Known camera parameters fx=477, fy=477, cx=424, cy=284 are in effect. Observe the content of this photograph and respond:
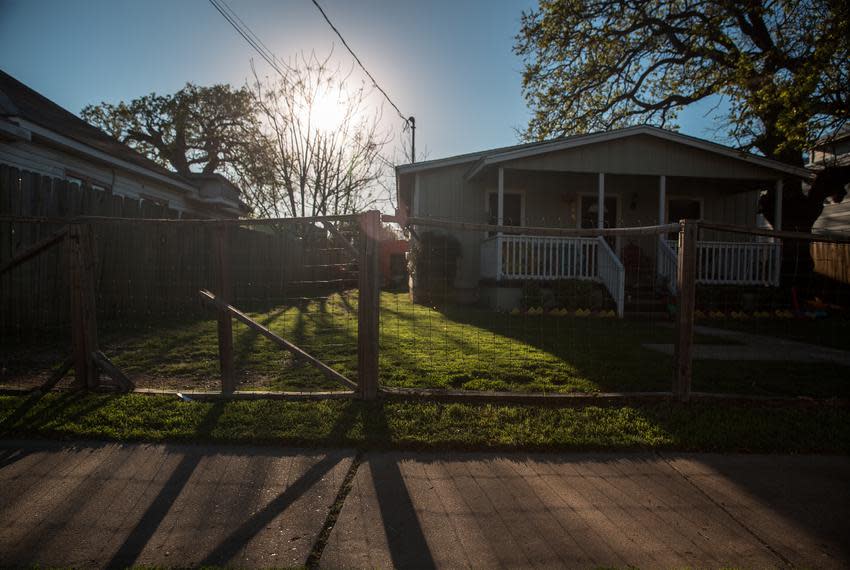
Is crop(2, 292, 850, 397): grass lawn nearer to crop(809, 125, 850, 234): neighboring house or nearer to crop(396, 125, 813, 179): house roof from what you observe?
crop(396, 125, 813, 179): house roof

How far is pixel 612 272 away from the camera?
10.6m

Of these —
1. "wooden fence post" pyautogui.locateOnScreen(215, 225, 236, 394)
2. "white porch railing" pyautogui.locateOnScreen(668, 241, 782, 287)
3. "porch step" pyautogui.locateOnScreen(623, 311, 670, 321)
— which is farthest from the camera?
"white porch railing" pyautogui.locateOnScreen(668, 241, 782, 287)

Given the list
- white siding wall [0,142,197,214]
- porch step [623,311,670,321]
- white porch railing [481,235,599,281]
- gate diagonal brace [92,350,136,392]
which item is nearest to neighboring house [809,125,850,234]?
porch step [623,311,670,321]

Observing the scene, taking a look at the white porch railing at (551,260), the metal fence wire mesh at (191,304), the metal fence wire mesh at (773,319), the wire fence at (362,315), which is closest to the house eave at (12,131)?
the wire fence at (362,315)

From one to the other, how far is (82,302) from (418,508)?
12.2 ft

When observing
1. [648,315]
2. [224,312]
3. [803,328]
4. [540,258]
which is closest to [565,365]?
[224,312]

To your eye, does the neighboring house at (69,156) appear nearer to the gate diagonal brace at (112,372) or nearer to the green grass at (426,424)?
the gate diagonal brace at (112,372)

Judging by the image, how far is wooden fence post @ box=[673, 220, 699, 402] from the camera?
170 inches

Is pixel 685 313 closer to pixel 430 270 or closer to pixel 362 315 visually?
pixel 362 315

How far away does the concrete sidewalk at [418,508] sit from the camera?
7.32 ft

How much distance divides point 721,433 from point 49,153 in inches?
518

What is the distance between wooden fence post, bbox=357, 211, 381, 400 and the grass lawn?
0.60 m

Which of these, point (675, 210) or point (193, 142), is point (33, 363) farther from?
point (193, 142)

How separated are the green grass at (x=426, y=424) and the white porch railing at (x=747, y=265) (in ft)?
26.7
